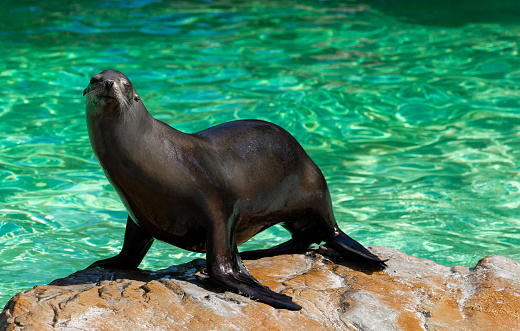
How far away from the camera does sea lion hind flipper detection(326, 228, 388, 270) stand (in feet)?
14.1

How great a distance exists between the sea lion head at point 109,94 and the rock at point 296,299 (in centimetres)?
87

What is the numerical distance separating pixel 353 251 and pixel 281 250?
0.46m

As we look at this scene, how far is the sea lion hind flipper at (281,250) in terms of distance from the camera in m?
Result: 4.41

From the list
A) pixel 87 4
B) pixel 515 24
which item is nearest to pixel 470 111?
pixel 515 24

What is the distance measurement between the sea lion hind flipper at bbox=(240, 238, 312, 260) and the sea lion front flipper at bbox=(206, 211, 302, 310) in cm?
63

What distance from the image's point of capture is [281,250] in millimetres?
4488

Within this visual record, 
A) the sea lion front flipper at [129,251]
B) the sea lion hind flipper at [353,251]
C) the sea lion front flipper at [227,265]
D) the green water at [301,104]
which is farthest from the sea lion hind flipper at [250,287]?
the green water at [301,104]

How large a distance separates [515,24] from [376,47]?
A: 327 centimetres

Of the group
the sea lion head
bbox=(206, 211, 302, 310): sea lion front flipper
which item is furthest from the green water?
the sea lion head

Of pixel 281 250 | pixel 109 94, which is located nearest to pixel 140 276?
pixel 281 250

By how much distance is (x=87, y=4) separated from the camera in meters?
14.3

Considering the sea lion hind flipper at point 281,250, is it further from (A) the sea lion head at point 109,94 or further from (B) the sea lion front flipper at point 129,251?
(A) the sea lion head at point 109,94

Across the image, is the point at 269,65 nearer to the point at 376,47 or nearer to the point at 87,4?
the point at 376,47

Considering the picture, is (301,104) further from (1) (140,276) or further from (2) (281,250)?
(1) (140,276)
